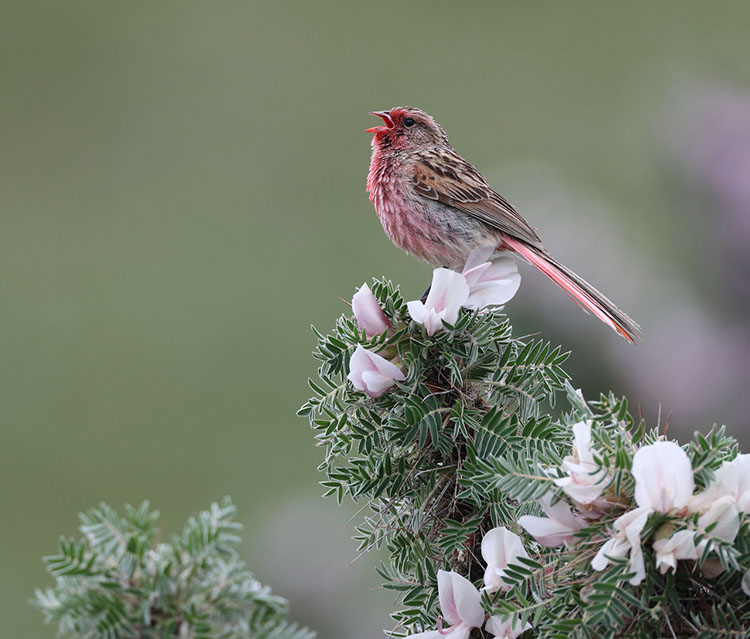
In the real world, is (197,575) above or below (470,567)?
above

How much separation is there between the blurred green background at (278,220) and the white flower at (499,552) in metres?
1.09

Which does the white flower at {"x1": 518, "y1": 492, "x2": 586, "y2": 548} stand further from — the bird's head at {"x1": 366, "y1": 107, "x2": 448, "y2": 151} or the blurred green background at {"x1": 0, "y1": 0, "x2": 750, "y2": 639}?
the bird's head at {"x1": 366, "y1": 107, "x2": 448, "y2": 151}

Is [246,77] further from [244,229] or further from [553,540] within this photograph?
[553,540]

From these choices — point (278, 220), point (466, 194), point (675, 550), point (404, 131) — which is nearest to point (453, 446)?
point (675, 550)

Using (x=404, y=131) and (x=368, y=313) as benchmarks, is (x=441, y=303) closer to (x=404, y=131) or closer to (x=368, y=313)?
(x=368, y=313)

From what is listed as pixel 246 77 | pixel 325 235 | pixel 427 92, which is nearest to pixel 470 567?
pixel 325 235

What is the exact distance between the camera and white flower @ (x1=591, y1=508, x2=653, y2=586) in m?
1.04

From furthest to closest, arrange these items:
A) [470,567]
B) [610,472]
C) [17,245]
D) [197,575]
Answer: [17,245] → [470,567] → [197,575] → [610,472]

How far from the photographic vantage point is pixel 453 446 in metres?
1.36

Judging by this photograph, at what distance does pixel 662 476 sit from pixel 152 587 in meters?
0.58

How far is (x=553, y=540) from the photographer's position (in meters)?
1.16

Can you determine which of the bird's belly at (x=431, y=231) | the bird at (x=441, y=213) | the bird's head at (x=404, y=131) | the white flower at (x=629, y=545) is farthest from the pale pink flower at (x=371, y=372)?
the bird's head at (x=404, y=131)

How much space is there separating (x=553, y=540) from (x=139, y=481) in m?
6.21

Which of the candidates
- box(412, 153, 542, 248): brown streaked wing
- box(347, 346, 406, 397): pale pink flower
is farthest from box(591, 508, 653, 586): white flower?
box(412, 153, 542, 248): brown streaked wing
